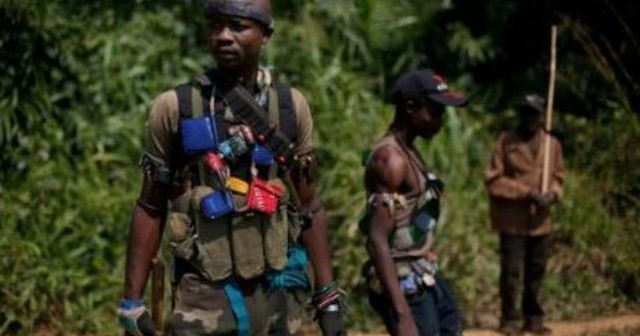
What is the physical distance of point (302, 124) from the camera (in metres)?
3.79

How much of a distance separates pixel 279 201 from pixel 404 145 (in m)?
1.27

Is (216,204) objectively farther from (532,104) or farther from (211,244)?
(532,104)

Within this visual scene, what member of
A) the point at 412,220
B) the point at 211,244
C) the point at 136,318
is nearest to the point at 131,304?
the point at 136,318

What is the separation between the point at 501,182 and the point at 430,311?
2758 mm

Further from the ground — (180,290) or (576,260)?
(180,290)

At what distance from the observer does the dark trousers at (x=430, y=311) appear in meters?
4.77

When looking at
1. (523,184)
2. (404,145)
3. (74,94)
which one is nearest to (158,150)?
(404,145)

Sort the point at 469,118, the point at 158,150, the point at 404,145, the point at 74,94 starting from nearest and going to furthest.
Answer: the point at 158,150, the point at 404,145, the point at 74,94, the point at 469,118

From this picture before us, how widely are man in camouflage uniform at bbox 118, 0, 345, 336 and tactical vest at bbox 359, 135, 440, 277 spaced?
1157 millimetres

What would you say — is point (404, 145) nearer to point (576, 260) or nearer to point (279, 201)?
point (279, 201)

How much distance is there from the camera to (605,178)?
978cm

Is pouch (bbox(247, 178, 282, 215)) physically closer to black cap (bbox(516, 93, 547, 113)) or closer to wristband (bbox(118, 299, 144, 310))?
wristband (bbox(118, 299, 144, 310))

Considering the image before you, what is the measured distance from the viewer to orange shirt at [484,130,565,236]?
7.43m

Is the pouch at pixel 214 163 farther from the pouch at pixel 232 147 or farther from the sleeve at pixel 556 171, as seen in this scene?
the sleeve at pixel 556 171
